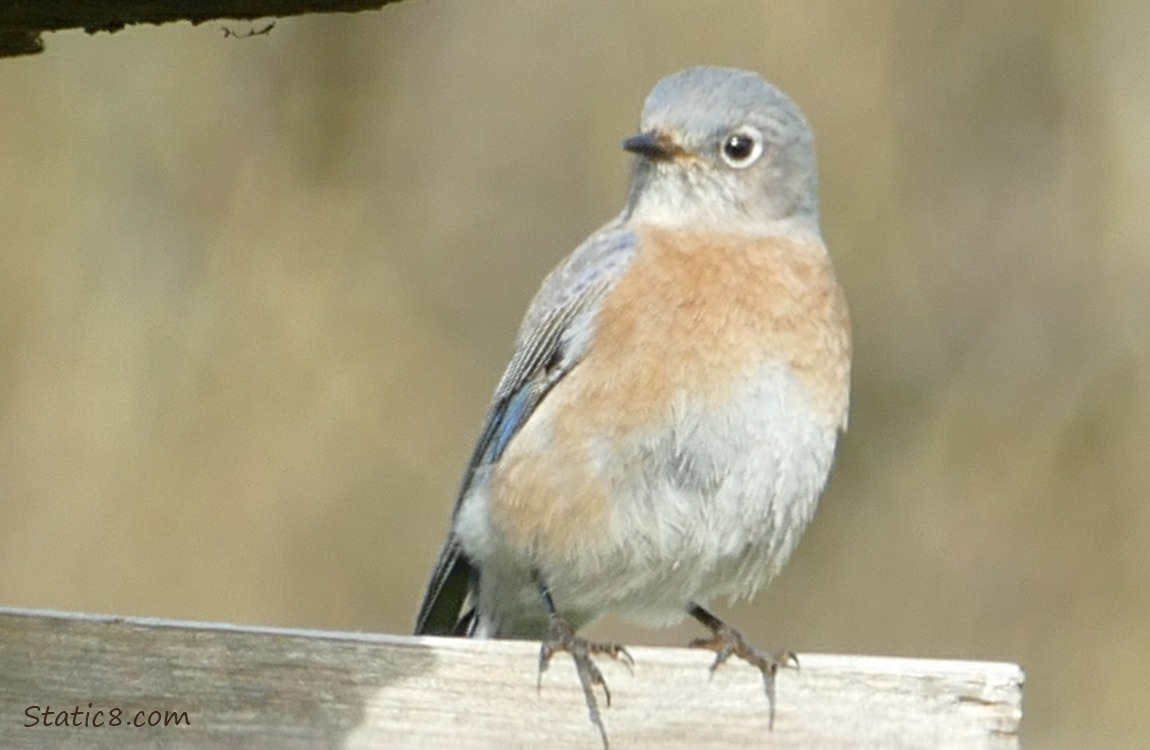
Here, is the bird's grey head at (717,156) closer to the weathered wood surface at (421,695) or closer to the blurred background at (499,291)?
Answer: the weathered wood surface at (421,695)

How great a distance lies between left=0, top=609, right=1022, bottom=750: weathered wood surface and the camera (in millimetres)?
3570

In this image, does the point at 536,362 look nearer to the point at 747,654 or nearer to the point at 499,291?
the point at 747,654

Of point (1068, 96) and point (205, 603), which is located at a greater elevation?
point (1068, 96)

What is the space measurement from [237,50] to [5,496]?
6.27 feet

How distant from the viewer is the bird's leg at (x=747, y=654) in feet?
12.5

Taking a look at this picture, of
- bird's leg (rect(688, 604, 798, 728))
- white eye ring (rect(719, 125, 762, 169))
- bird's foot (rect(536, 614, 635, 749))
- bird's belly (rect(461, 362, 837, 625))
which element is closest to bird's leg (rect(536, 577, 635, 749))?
bird's foot (rect(536, 614, 635, 749))

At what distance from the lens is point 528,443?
4.81 meters

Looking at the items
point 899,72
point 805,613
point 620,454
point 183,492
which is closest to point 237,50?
point 183,492

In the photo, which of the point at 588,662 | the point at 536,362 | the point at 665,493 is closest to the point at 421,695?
the point at 588,662

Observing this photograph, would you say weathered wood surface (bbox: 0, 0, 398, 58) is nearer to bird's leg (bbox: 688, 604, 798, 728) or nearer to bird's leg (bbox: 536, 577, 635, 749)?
bird's leg (bbox: 536, 577, 635, 749)

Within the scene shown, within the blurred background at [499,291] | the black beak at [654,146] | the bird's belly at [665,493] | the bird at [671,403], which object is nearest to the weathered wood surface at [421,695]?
the bird at [671,403]

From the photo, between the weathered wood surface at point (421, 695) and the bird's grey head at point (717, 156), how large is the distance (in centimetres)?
151

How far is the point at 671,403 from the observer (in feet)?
14.9

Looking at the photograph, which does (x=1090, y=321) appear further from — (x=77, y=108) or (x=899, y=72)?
(x=77, y=108)
